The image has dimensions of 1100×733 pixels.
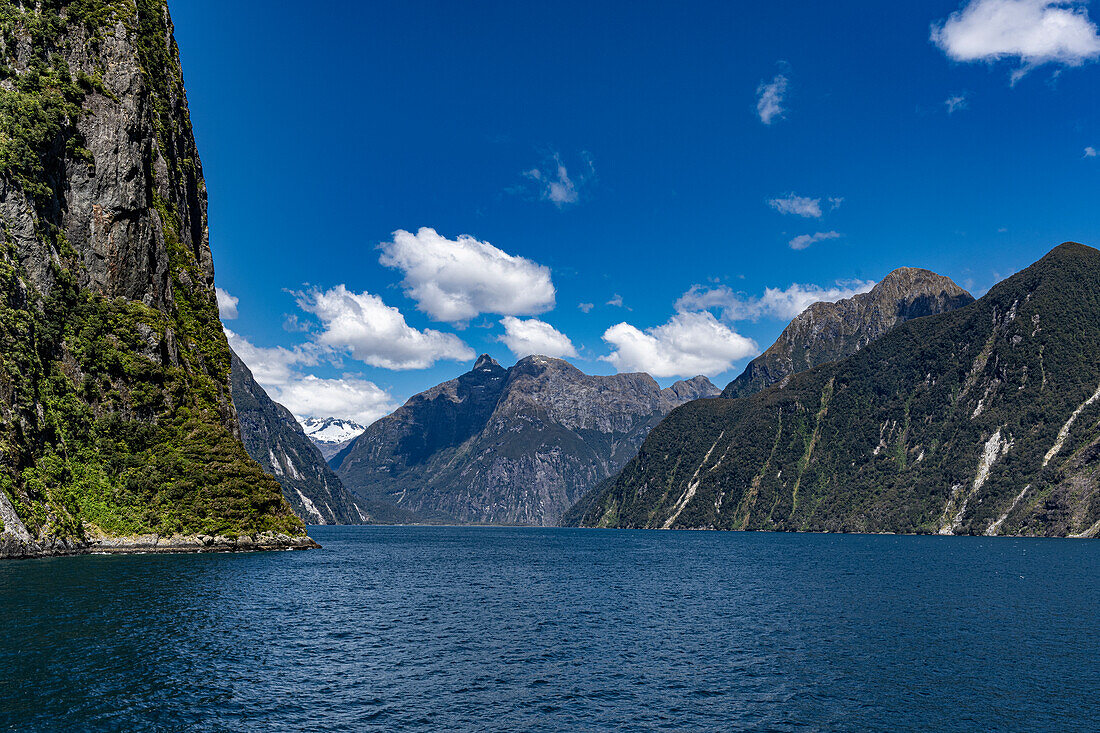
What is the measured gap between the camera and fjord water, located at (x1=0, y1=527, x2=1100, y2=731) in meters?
33.8

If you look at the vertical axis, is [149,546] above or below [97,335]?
below

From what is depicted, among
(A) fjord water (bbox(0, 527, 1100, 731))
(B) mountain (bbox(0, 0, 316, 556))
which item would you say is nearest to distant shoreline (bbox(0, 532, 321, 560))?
(B) mountain (bbox(0, 0, 316, 556))

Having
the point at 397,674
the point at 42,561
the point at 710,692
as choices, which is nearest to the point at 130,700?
the point at 397,674

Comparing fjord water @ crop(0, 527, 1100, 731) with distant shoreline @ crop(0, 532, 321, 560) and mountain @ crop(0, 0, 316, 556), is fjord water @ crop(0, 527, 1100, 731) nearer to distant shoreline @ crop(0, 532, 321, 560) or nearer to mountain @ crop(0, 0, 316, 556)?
distant shoreline @ crop(0, 532, 321, 560)

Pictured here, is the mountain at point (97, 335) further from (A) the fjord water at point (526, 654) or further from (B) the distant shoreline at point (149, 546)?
(A) the fjord water at point (526, 654)

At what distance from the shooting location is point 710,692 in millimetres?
38875

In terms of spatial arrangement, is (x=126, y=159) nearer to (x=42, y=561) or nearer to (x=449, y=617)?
(x=42, y=561)

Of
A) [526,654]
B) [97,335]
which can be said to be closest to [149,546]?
[97,335]

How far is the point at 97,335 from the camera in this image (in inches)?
4584

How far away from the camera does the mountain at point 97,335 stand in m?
98.8

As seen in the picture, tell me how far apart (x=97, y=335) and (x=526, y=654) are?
107659 millimetres

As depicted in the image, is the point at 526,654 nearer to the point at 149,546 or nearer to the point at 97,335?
the point at 149,546

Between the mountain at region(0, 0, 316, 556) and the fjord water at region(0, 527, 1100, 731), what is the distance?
21.8 meters

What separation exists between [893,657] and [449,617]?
38.2 metres
